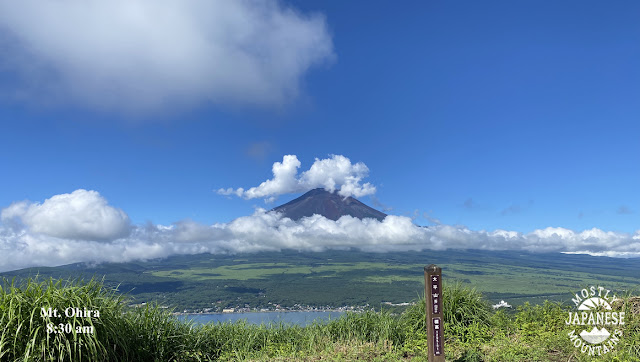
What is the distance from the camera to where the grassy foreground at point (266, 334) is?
19.6 ft

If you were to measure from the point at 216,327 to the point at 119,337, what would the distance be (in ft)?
8.16

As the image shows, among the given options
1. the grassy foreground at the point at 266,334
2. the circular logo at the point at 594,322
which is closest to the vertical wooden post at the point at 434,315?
the grassy foreground at the point at 266,334

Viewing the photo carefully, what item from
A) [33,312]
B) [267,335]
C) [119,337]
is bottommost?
[267,335]

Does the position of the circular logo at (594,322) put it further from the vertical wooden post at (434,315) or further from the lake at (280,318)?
the lake at (280,318)

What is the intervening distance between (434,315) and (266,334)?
4.41 meters

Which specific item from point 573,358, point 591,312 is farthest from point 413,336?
point 591,312

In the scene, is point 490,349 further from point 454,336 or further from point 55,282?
point 55,282

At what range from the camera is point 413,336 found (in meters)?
8.65

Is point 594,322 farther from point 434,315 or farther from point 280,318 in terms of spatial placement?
point 280,318

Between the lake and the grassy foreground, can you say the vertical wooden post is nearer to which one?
the grassy foreground

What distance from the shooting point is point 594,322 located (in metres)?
7.81

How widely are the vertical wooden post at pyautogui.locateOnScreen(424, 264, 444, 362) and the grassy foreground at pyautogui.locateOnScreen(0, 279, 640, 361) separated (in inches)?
38.3

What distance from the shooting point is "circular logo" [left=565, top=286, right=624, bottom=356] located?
23.2 ft

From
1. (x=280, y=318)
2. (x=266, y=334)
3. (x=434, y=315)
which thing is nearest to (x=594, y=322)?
(x=434, y=315)
